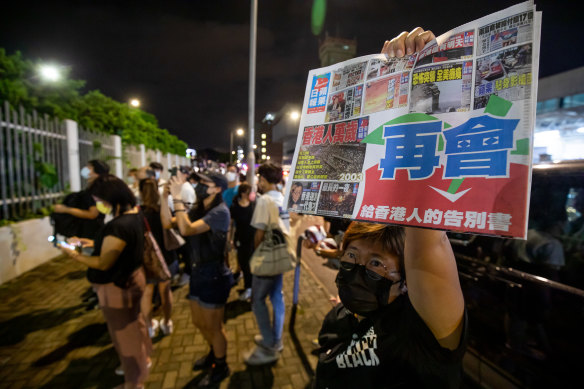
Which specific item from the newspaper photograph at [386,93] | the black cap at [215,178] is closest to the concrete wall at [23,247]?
the black cap at [215,178]

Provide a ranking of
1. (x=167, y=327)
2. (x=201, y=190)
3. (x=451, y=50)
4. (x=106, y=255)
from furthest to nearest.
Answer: (x=167, y=327) < (x=201, y=190) < (x=106, y=255) < (x=451, y=50)

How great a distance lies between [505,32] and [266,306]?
3.05 meters

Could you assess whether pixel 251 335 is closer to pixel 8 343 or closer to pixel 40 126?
pixel 8 343

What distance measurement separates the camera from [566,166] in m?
2.25

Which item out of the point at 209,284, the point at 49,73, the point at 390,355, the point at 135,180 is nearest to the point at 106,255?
the point at 209,284

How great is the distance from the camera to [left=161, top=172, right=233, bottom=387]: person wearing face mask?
8.87 feet

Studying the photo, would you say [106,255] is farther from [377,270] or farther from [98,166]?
[377,270]

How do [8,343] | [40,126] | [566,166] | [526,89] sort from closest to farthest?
[526,89]
[566,166]
[8,343]
[40,126]

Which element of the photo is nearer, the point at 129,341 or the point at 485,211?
the point at 485,211

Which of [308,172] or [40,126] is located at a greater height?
[40,126]

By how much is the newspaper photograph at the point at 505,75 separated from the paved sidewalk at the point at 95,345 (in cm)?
307

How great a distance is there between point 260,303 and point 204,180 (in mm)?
1465

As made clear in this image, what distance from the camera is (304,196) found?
1.01 m

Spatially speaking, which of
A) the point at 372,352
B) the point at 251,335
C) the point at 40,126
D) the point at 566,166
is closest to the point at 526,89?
the point at 372,352
